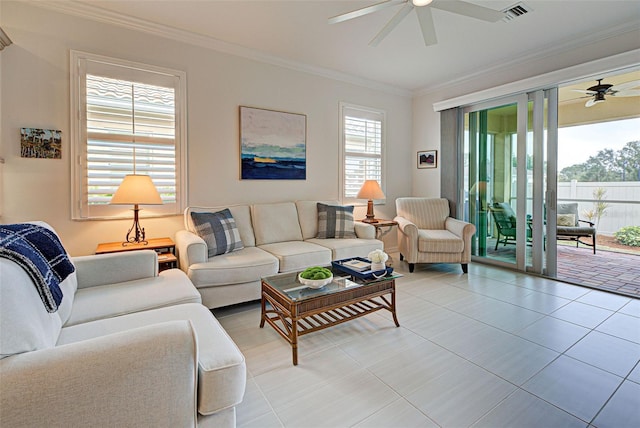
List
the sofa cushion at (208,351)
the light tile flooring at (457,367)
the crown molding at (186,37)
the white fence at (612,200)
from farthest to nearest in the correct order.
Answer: the white fence at (612,200) → the crown molding at (186,37) → the light tile flooring at (457,367) → the sofa cushion at (208,351)

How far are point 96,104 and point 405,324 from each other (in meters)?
3.34

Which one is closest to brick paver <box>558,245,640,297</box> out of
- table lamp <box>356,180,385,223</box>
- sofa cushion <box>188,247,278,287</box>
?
table lamp <box>356,180,385,223</box>

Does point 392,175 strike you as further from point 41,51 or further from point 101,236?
point 41,51

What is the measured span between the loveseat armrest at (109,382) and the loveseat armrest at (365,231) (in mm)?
2818

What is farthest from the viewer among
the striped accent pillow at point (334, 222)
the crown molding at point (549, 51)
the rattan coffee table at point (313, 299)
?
the striped accent pillow at point (334, 222)

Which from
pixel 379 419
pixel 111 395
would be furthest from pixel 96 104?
pixel 379 419

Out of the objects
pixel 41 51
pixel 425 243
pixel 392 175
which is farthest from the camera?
pixel 392 175

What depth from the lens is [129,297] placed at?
1815mm

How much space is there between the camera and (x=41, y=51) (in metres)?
2.57

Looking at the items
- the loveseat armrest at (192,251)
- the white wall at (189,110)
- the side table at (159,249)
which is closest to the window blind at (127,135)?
the white wall at (189,110)

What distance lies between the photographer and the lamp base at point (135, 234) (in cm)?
278

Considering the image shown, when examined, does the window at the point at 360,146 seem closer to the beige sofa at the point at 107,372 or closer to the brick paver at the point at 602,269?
the brick paver at the point at 602,269

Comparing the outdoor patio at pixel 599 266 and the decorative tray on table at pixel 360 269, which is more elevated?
the decorative tray on table at pixel 360 269

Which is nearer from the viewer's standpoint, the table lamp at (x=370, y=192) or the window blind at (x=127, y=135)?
the window blind at (x=127, y=135)
